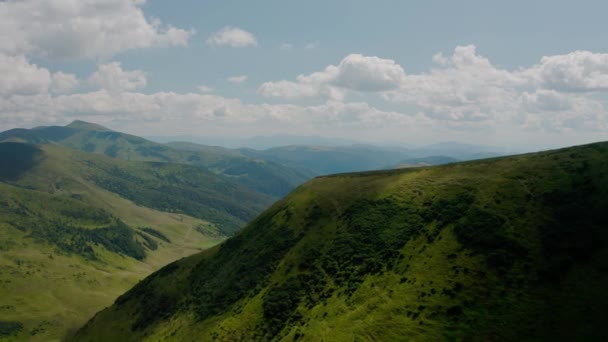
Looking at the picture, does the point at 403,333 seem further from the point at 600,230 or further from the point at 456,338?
the point at 600,230

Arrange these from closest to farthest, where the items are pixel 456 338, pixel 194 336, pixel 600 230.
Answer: pixel 456 338 → pixel 600 230 → pixel 194 336

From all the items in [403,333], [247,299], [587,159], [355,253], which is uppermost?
[587,159]

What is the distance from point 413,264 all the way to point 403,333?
2043 centimetres

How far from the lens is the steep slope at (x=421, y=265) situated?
7581 centimetres

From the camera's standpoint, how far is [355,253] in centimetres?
10606

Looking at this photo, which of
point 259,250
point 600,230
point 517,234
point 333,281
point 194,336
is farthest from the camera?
point 259,250

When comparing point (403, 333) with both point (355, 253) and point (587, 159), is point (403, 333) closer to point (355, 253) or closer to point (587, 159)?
point (355, 253)

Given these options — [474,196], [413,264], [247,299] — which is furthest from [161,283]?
[474,196]

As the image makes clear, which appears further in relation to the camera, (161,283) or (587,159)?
(161,283)

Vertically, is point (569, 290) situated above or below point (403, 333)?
above

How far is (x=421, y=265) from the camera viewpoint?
298 ft

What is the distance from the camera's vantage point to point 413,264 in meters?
92.4

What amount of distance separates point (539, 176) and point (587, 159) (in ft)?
47.3

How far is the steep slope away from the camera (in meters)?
75.8
